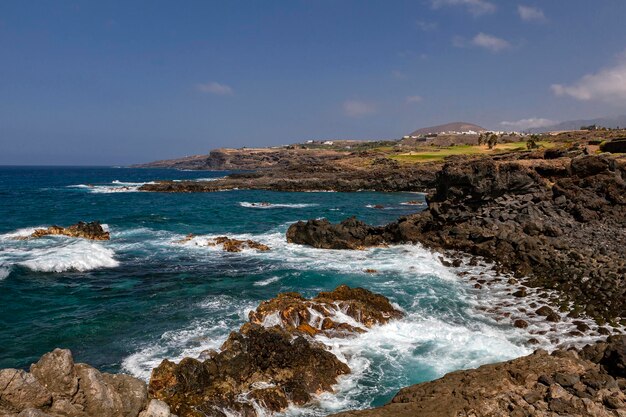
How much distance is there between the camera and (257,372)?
40.2 feet

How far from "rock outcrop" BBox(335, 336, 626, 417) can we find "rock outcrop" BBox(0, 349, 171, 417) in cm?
437

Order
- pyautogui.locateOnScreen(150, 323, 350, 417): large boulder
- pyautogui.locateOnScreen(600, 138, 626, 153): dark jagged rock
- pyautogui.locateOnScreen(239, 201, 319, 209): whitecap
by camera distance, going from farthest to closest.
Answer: pyautogui.locateOnScreen(239, 201, 319, 209): whitecap
pyautogui.locateOnScreen(600, 138, 626, 153): dark jagged rock
pyautogui.locateOnScreen(150, 323, 350, 417): large boulder

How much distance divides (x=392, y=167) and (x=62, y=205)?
224ft

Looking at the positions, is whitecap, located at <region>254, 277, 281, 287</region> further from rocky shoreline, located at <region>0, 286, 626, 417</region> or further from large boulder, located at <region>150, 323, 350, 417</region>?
large boulder, located at <region>150, 323, 350, 417</region>

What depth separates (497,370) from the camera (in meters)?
10.8

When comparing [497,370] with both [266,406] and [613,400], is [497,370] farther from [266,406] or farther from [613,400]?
[266,406]

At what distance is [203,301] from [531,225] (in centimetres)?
2263

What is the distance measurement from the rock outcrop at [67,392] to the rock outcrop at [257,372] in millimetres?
2703

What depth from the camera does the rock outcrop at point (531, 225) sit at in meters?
23.2

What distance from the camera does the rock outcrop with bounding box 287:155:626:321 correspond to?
23.2 meters

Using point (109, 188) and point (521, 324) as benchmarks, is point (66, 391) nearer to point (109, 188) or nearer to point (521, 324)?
point (521, 324)

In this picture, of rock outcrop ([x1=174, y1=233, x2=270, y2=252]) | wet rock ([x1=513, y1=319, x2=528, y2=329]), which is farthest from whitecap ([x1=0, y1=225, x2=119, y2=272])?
wet rock ([x1=513, y1=319, x2=528, y2=329])

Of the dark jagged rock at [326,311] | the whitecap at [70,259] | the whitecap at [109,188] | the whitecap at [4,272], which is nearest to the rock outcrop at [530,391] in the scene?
the dark jagged rock at [326,311]

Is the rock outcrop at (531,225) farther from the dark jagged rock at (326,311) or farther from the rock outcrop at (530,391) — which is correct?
the rock outcrop at (530,391)
